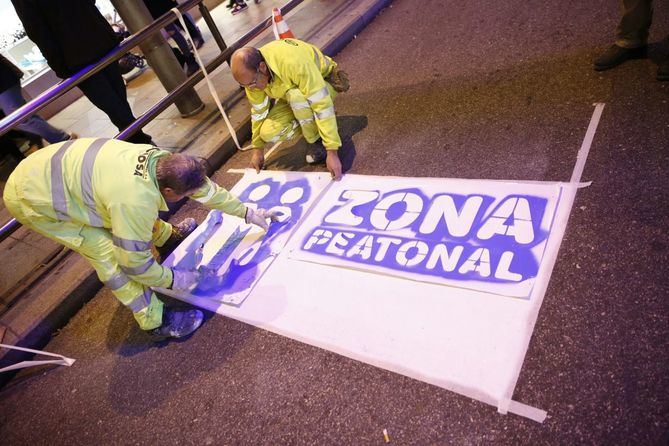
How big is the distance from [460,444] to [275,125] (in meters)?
2.35

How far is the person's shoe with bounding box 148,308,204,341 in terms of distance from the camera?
226 cm

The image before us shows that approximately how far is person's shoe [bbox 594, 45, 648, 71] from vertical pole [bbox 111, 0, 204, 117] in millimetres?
3603

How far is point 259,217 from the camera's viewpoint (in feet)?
8.30

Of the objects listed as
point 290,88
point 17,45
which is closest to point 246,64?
point 290,88

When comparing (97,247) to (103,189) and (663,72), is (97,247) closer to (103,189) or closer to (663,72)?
(103,189)

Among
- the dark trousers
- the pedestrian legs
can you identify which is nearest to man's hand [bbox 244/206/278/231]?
the dark trousers

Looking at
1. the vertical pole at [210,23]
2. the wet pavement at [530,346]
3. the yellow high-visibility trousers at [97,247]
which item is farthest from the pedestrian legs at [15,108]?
the yellow high-visibility trousers at [97,247]

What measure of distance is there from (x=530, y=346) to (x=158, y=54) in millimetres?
4029

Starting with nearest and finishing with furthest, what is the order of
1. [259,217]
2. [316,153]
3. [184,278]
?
[184,278] < [259,217] < [316,153]

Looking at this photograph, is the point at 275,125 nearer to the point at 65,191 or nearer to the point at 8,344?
the point at 65,191

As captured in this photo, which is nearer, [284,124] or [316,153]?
[284,124]

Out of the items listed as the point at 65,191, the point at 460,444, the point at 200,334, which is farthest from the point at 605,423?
the point at 65,191

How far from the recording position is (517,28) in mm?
3645

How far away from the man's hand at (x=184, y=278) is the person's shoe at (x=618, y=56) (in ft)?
10.2
